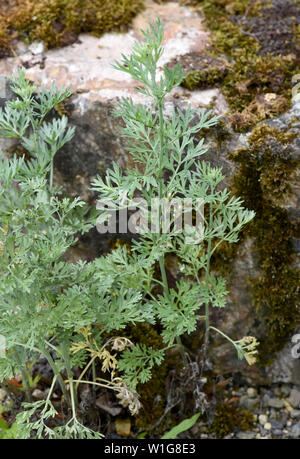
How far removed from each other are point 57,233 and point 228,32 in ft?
5.47

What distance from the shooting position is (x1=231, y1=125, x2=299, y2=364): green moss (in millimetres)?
2566

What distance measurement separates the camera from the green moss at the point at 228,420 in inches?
113

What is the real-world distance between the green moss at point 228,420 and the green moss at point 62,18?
233 centimetres

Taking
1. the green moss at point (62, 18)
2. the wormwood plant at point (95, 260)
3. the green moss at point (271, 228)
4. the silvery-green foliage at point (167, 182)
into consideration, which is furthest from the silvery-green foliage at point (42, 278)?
the green moss at point (62, 18)

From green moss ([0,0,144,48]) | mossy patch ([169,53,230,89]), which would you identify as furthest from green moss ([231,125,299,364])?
green moss ([0,0,144,48])

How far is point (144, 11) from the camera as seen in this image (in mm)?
3281

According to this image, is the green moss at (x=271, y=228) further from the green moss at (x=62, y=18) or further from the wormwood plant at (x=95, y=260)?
the green moss at (x=62, y=18)

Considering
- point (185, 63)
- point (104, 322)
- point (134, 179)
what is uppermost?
point (185, 63)

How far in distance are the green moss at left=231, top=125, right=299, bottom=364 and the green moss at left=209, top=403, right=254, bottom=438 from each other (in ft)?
1.05

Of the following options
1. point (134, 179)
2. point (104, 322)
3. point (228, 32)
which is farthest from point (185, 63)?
point (104, 322)
